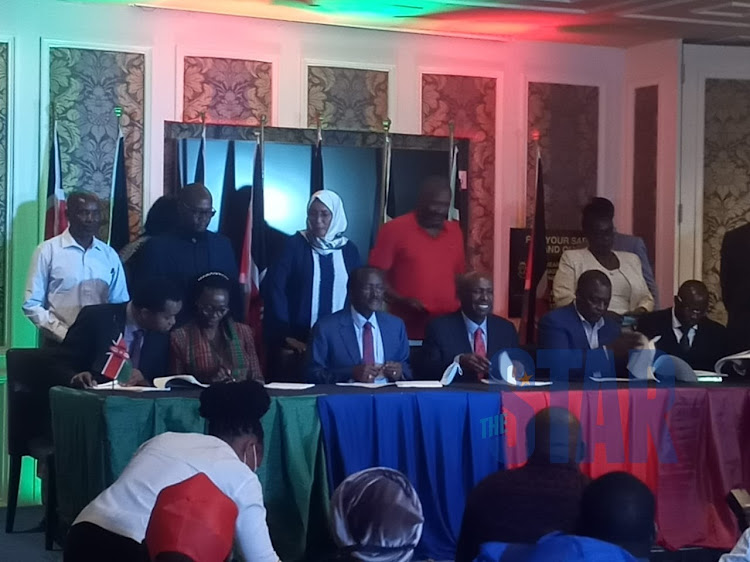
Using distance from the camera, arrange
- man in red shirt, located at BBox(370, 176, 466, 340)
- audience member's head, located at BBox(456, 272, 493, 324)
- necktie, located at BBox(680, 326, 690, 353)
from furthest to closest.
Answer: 1. man in red shirt, located at BBox(370, 176, 466, 340)
2. necktie, located at BBox(680, 326, 690, 353)
3. audience member's head, located at BBox(456, 272, 493, 324)

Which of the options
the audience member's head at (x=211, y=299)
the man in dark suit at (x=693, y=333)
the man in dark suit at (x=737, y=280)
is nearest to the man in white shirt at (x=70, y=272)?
the audience member's head at (x=211, y=299)

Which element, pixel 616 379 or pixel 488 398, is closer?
pixel 488 398

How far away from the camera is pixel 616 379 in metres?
6.05

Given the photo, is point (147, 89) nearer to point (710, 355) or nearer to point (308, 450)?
point (308, 450)

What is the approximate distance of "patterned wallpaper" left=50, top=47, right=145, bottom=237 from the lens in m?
7.21

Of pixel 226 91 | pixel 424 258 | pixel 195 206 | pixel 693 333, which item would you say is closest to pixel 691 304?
pixel 693 333

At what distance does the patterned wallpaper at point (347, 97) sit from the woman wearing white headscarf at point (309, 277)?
4.94 ft

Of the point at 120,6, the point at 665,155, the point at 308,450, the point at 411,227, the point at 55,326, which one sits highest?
the point at 120,6

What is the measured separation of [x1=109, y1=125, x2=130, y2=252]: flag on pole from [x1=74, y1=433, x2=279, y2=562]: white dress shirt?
4.46 metres

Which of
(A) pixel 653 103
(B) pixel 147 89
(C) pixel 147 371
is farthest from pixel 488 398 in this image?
(A) pixel 653 103

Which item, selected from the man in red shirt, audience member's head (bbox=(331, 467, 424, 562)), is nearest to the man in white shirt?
the man in red shirt

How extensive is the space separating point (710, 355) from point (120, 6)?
3.93 meters

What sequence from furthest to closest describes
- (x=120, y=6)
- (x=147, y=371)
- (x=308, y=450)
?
(x=120, y=6), (x=147, y=371), (x=308, y=450)

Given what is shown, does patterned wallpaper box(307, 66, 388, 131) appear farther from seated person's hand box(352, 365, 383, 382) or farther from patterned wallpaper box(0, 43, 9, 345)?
seated person's hand box(352, 365, 383, 382)
